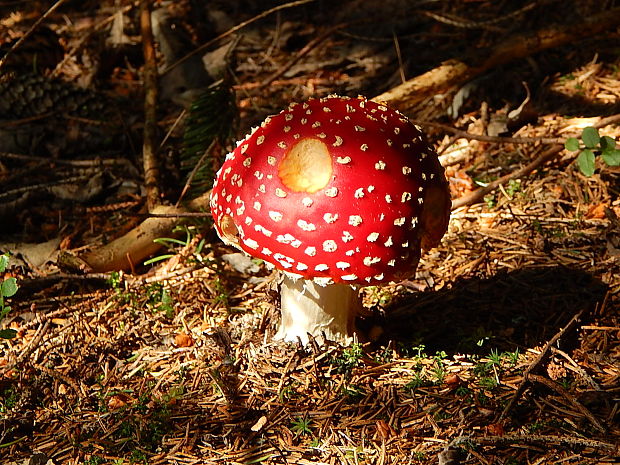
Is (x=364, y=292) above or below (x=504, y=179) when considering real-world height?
below

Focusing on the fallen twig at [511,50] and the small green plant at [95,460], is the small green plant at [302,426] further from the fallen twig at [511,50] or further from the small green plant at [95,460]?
the fallen twig at [511,50]

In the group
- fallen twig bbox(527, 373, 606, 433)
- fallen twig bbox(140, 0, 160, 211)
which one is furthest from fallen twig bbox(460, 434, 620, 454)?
fallen twig bbox(140, 0, 160, 211)

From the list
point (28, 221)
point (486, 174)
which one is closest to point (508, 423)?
point (486, 174)

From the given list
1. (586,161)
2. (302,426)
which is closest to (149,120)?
(302,426)

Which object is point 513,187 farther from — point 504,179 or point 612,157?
point 612,157

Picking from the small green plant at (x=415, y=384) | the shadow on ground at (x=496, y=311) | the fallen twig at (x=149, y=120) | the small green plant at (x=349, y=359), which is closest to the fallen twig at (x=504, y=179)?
the shadow on ground at (x=496, y=311)

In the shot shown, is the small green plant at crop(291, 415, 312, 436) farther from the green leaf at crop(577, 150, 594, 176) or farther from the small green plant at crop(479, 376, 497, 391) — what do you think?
the green leaf at crop(577, 150, 594, 176)

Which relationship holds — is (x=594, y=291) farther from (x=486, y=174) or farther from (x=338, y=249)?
(x=338, y=249)
